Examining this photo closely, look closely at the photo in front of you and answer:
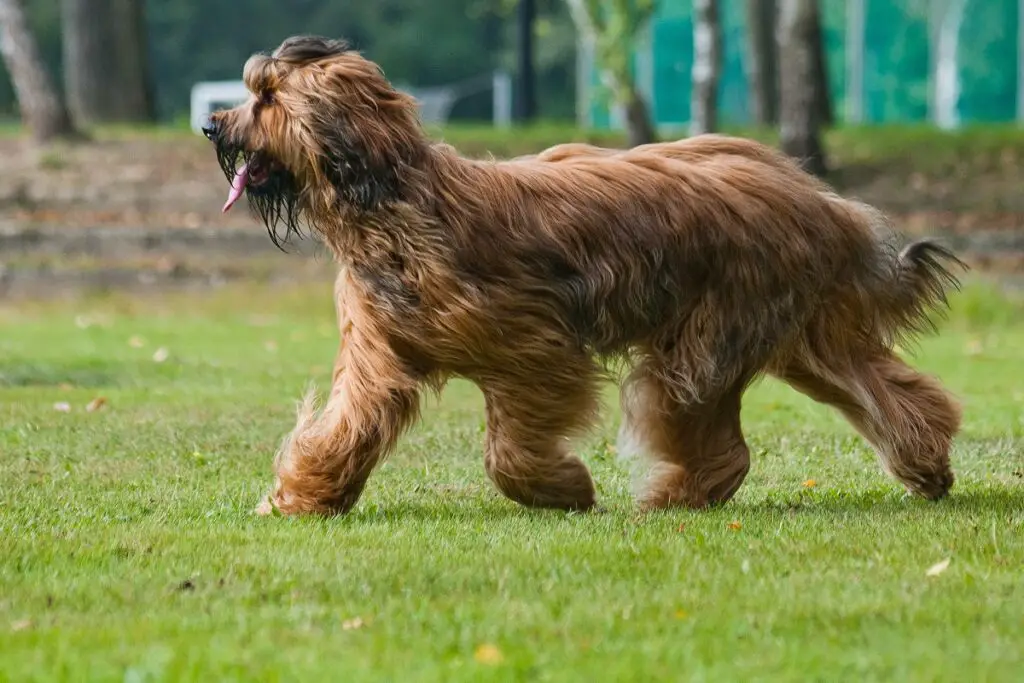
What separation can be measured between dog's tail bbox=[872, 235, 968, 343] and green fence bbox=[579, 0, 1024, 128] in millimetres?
24731

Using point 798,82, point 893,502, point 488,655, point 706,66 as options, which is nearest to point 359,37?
point 706,66

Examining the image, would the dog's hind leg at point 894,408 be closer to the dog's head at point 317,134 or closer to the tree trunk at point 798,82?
the dog's head at point 317,134

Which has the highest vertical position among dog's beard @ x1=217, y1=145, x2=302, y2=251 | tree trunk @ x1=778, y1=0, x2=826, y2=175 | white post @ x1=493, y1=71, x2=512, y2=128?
dog's beard @ x1=217, y1=145, x2=302, y2=251

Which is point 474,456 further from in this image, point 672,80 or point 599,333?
point 672,80

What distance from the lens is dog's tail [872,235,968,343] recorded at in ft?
23.6

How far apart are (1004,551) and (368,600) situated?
7.22ft

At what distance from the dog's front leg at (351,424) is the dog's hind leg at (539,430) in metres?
0.33

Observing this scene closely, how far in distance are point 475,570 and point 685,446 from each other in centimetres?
175

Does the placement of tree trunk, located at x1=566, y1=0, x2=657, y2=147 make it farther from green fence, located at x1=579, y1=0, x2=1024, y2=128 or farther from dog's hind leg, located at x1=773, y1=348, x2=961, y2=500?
dog's hind leg, located at x1=773, y1=348, x2=961, y2=500

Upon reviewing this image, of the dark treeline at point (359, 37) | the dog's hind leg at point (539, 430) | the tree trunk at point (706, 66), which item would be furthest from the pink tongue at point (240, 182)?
the dark treeline at point (359, 37)

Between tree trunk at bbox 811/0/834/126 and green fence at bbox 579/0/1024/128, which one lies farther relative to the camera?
green fence at bbox 579/0/1024/128

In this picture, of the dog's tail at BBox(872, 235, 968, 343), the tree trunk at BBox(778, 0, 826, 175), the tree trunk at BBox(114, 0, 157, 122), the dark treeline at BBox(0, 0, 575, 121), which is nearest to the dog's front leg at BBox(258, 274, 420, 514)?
the dog's tail at BBox(872, 235, 968, 343)

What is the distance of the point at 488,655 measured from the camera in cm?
448

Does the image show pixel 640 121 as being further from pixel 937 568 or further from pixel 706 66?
pixel 937 568
